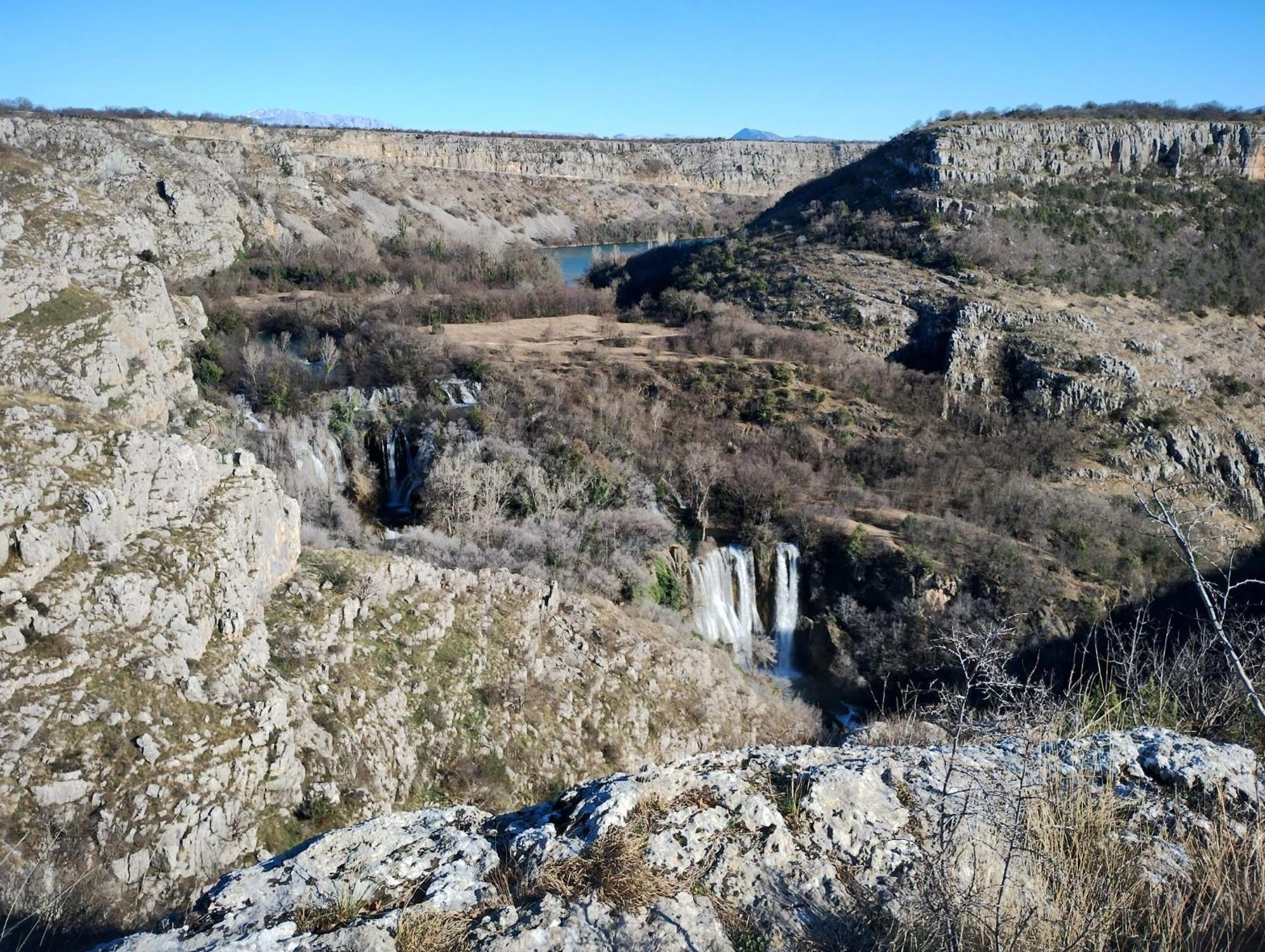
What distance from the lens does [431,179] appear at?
255ft

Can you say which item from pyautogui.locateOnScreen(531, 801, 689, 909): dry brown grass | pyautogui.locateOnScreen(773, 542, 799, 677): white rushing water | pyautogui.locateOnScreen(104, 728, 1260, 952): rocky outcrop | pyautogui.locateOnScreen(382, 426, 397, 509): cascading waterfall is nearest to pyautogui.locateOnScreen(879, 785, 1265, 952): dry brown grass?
pyautogui.locateOnScreen(104, 728, 1260, 952): rocky outcrop

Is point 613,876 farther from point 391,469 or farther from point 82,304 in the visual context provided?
point 391,469

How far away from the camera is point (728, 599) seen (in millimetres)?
21312

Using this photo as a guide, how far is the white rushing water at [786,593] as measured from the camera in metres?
21.4

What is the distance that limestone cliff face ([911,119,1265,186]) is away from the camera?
41125 mm

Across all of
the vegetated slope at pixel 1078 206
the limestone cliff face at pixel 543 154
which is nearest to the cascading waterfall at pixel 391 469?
the vegetated slope at pixel 1078 206

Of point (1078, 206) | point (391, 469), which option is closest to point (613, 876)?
point (391, 469)

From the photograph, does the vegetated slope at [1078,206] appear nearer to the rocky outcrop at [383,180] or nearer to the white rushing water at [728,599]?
the white rushing water at [728,599]

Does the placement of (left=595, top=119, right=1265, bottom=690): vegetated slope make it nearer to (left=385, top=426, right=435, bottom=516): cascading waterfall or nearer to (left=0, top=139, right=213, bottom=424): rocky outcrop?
(left=385, top=426, right=435, bottom=516): cascading waterfall

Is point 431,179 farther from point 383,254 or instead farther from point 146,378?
point 146,378

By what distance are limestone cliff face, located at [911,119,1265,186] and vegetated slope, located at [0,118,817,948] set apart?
34910 mm

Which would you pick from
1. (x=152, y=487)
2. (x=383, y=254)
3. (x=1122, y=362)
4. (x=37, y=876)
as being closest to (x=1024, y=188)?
(x=1122, y=362)

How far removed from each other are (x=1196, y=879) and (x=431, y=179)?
84303 mm

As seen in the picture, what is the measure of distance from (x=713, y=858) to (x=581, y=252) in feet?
254
